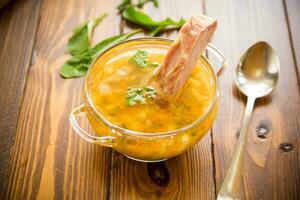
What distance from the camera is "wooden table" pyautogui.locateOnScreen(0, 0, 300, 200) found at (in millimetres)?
1563

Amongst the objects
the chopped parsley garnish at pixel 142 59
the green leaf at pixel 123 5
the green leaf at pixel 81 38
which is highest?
the green leaf at pixel 123 5

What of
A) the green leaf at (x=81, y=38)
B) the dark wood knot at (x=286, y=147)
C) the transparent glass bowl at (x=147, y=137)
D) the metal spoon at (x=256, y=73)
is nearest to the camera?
the transparent glass bowl at (x=147, y=137)

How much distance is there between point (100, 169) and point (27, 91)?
51 cm

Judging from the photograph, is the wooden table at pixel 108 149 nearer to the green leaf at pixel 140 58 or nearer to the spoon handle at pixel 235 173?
the spoon handle at pixel 235 173

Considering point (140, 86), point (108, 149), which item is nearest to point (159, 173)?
point (108, 149)

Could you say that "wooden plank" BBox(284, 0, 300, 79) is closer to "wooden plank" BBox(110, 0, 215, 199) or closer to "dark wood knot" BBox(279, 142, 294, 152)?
"dark wood knot" BBox(279, 142, 294, 152)

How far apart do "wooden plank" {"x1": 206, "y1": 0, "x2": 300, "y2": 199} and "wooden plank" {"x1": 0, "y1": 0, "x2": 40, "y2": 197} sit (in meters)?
0.82

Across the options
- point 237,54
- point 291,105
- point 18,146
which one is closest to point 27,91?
point 18,146

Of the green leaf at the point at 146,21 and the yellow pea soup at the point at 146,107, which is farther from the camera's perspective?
the green leaf at the point at 146,21

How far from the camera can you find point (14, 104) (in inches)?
70.4

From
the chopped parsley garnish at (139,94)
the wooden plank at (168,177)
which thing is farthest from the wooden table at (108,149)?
the chopped parsley garnish at (139,94)

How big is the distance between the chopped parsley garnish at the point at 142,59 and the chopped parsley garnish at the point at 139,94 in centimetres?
12

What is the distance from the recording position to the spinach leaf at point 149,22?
6.59ft

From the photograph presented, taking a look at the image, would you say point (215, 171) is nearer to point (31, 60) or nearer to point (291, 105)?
point (291, 105)
